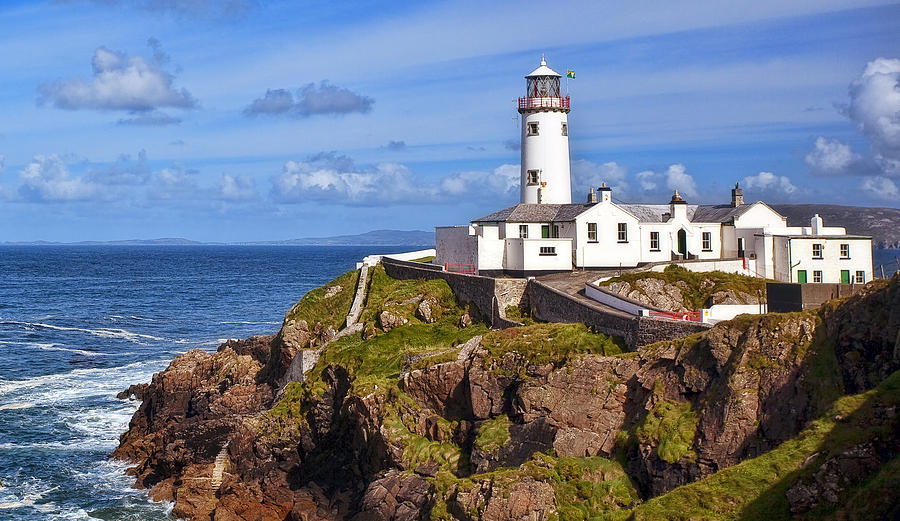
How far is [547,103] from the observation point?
5238cm

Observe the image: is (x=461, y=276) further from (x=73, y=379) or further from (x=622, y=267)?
(x=73, y=379)

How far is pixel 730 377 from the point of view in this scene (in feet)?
83.6

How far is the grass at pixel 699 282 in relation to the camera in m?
41.8

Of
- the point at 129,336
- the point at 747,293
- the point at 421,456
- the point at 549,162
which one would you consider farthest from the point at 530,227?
the point at 129,336

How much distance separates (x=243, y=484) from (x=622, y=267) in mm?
22490

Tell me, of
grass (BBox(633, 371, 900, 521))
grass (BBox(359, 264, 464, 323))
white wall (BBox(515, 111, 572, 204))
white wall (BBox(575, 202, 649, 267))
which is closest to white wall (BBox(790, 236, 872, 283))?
white wall (BBox(575, 202, 649, 267))

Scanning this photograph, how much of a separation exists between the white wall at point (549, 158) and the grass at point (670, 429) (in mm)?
26638

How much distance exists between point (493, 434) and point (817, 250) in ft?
72.0

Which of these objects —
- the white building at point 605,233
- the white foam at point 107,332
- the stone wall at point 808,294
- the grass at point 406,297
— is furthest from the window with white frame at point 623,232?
the white foam at point 107,332

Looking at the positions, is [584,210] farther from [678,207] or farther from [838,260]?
[838,260]

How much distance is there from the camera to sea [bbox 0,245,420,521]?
37344mm

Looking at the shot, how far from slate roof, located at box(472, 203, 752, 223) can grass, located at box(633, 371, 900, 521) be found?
2693cm

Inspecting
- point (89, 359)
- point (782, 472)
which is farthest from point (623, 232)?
point (89, 359)

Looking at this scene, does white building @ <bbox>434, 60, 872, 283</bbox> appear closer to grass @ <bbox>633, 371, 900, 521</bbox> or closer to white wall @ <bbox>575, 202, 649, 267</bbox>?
white wall @ <bbox>575, 202, 649, 267</bbox>
